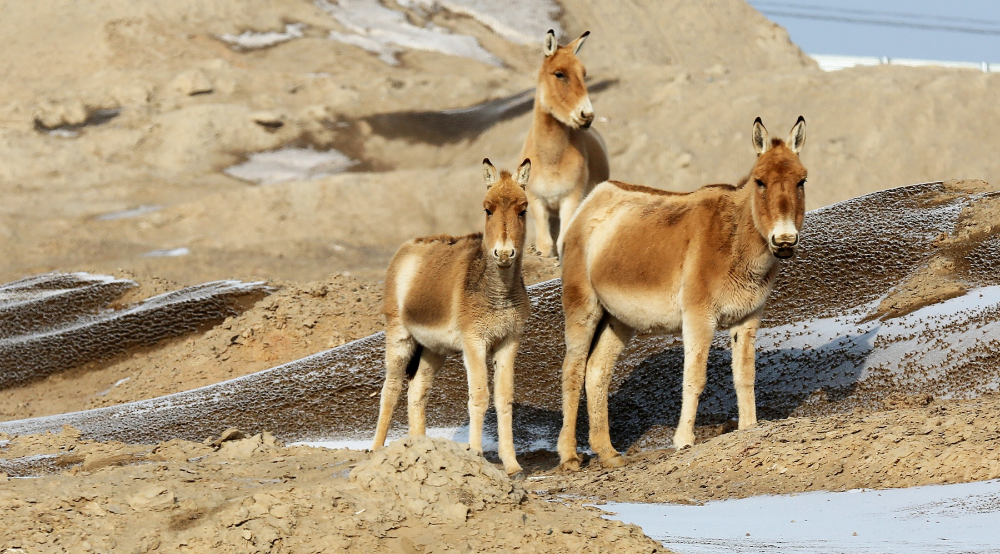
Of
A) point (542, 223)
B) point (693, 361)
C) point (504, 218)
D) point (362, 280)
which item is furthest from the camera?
point (362, 280)

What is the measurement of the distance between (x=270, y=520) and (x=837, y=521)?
13.5 ft

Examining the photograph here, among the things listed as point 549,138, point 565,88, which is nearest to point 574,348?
point 565,88

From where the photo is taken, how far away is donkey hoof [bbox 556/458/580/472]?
12305 millimetres

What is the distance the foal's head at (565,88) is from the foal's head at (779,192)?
6.63 metres

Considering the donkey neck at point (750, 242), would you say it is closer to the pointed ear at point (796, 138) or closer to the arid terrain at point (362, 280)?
the pointed ear at point (796, 138)

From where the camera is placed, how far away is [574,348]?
12.7 meters

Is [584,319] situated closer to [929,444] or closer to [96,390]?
[929,444]

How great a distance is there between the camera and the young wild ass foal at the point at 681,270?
36.2 feet

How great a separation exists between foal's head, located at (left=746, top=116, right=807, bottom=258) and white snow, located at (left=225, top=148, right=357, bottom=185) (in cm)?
3348

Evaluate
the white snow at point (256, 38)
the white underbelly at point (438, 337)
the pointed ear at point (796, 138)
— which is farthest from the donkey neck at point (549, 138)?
the white snow at point (256, 38)

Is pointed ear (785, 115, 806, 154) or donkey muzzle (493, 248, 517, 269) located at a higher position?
pointed ear (785, 115, 806, 154)

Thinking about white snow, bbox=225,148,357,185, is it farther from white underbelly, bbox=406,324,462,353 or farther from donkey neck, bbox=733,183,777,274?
donkey neck, bbox=733,183,777,274

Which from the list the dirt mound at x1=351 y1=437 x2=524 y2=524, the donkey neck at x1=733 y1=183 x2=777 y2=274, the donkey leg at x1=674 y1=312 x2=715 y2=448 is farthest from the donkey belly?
the dirt mound at x1=351 y1=437 x2=524 y2=524

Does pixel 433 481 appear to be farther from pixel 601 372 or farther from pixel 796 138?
pixel 796 138
